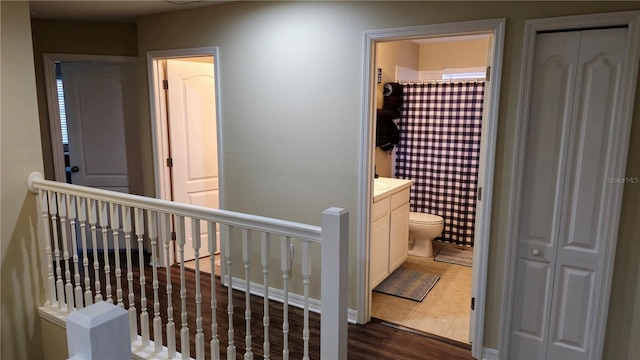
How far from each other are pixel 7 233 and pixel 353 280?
229 centimetres

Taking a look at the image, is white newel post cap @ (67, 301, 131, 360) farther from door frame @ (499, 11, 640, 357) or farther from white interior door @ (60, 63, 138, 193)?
white interior door @ (60, 63, 138, 193)

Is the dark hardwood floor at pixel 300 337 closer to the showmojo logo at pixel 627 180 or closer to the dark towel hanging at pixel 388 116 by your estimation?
the showmojo logo at pixel 627 180

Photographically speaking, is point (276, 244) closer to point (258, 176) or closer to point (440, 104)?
point (258, 176)

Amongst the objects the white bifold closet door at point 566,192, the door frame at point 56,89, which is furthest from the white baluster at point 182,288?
the door frame at point 56,89

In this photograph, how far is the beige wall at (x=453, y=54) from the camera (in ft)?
15.5

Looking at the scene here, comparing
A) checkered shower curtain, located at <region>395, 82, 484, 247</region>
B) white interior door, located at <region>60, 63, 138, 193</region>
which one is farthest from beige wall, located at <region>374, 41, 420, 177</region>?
white interior door, located at <region>60, 63, 138, 193</region>

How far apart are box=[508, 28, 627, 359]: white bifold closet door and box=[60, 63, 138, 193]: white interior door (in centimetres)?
374

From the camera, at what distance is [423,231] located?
432 cm

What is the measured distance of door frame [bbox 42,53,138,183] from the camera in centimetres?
403

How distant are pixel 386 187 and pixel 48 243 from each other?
8.31ft

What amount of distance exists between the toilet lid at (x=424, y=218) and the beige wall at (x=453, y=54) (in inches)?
69.2

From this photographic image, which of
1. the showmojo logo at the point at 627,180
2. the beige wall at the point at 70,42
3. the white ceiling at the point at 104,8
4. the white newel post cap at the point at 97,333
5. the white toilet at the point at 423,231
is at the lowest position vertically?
the white toilet at the point at 423,231

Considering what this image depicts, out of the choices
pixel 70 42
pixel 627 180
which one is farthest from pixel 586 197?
pixel 70 42

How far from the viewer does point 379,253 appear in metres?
3.46
